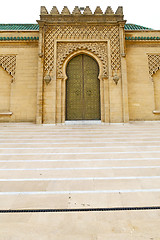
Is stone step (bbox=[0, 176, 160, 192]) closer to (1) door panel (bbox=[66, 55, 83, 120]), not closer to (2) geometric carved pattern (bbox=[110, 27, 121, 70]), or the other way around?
(1) door panel (bbox=[66, 55, 83, 120])

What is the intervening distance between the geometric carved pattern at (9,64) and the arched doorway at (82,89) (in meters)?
3.13

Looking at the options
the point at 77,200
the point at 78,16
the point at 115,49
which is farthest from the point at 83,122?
the point at 78,16

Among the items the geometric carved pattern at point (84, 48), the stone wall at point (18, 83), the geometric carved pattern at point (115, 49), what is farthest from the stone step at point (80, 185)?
the geometric carved pattern at point (84, 48)

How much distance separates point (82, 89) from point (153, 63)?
442cm

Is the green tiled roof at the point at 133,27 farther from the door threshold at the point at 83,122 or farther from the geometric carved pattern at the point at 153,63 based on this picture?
the door threshold at the point at 83,122

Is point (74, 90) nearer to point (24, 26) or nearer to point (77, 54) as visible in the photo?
point (77, 54)

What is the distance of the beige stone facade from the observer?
681 cm

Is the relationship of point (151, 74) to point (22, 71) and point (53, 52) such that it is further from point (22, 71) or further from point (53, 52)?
point (22, 71)

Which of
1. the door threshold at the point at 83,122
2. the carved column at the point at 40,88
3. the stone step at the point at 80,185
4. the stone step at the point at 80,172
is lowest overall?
the stone step at the point at 80,185

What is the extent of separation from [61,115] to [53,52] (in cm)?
341

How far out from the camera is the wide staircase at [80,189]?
4.34 ft

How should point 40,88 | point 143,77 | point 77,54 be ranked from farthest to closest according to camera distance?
1. point 143,77
2. point 77,54
3. point 40,88

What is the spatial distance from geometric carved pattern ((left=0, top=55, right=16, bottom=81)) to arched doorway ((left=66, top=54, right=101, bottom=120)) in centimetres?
313

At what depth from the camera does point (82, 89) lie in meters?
7.23
